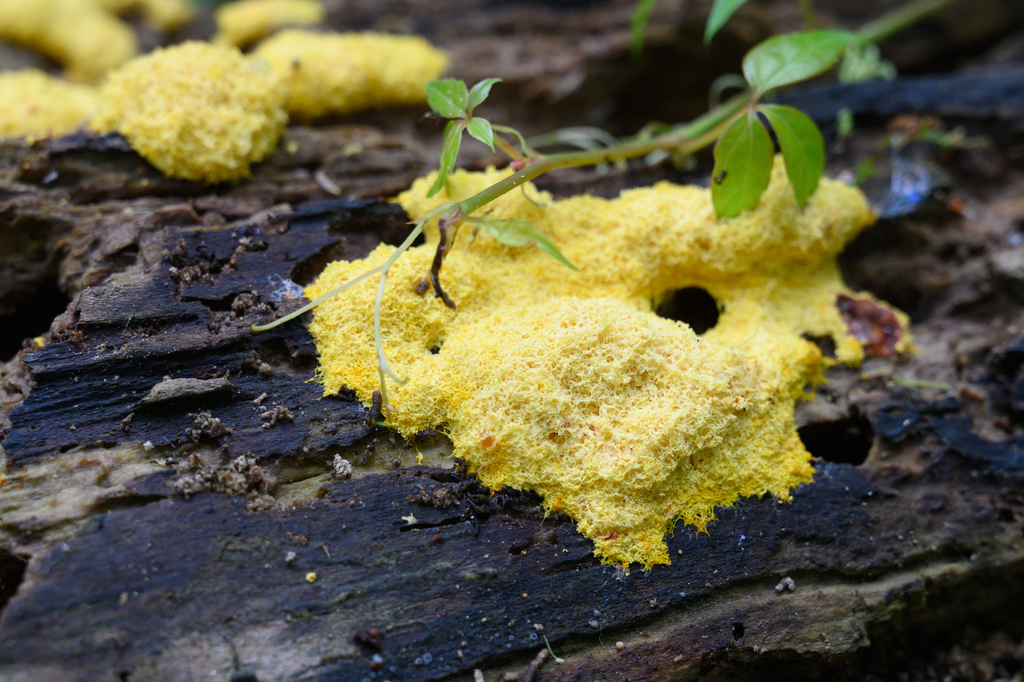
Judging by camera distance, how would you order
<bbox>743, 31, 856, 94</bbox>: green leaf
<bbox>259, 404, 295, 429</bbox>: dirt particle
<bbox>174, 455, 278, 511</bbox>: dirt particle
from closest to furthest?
1. <bbox>174, 455, 278, 511</bbox>: dirt particle
2. <bbox>259, 404, 295, 429</bbox>: dirt particle
3. <bbox>743, 31, 856, 94</bbox>: green leaf

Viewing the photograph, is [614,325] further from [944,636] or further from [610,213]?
[944,636]

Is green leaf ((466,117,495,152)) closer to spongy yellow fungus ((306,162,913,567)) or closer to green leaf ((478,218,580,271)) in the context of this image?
green leaf ((478,218,580,271))

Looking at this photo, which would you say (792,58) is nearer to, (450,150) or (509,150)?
(509,150)

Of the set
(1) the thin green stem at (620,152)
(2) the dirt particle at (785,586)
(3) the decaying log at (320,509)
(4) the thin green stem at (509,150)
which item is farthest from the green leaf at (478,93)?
(2) the dirt particle at (785,586)

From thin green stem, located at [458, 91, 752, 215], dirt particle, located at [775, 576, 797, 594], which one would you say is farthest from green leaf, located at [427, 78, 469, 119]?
dirt particle, located at [775, 576, 797, 594]

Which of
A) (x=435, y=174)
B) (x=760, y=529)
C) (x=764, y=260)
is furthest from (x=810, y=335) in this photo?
(x=435, y=174)

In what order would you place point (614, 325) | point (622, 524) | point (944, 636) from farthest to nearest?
1. point (944, 636)
2. point (614, 325)
3. point (622, 524)
